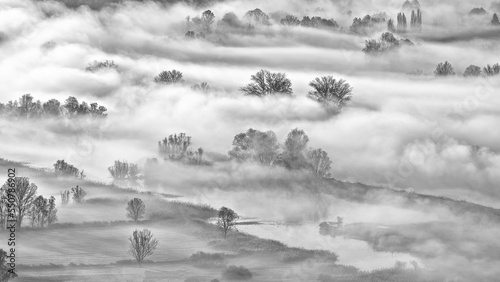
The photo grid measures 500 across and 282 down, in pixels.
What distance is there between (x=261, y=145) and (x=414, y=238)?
32162 mm

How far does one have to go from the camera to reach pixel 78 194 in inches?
3541

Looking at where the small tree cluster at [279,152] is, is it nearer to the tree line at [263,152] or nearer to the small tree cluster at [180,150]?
the tree line at [263,152]

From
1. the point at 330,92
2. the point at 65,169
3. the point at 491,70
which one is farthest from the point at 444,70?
the point at 65,169

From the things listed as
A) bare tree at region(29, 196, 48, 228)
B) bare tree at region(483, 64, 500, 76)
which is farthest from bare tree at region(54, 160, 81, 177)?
bare tree at region(483, 64, 500, 76)

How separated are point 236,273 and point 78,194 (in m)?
23.1

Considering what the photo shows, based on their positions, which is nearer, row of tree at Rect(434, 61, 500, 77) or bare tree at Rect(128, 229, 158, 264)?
bare tree at Rect(128, 229, 158, 264)

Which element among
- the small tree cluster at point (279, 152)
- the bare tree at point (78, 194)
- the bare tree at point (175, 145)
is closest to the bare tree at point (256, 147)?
the small tree cluster at point (279, 152)

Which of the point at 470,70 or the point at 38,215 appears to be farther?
the point at 470,70

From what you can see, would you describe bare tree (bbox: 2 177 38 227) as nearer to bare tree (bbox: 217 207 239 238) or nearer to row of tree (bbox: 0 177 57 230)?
row of tree (bbox: 0 177 57 230)

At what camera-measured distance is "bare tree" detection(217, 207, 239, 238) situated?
8512 cm

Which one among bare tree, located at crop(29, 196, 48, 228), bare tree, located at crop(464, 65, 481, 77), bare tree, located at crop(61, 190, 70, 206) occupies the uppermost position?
bare tree, located at crop(464, 65, 481, 77)

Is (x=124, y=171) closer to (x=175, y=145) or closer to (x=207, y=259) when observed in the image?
(x=175, y=145)

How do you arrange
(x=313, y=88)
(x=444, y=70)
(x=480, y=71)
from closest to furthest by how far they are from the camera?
(x=313, y=88)
(x=444, y=70)
(x=480, y=71)

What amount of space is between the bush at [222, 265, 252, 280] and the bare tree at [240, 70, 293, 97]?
84.0 m
